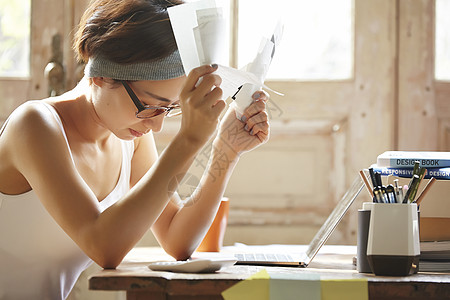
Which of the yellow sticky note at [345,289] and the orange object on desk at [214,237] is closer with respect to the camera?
the yellow sticky note at [345,289]

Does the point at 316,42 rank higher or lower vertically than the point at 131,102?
higher

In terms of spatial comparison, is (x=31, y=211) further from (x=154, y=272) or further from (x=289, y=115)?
(x=289, y=115)

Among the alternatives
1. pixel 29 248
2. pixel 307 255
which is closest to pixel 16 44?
pixel 29 248

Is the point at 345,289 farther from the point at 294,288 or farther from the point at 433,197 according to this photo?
the point at 433,197

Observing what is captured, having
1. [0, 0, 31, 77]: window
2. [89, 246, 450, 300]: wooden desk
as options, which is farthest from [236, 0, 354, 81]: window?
[89, 246, 450, 300]: wooden desk

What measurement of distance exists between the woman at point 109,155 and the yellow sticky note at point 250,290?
0.24 metres

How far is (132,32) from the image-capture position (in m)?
1.13

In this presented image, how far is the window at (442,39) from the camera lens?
2.32 m

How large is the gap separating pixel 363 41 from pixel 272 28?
1218mm

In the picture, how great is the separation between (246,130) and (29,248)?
53 cm

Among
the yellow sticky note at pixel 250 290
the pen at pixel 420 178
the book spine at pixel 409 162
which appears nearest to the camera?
the yellow sticky note at pixel 250 290

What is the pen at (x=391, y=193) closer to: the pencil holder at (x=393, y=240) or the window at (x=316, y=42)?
the pencil holder at (x=393, y=240)

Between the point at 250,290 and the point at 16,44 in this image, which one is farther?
the point at 16,44

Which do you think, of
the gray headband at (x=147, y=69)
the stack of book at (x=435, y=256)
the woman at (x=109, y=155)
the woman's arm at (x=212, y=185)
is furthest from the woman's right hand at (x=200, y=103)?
the stack of book at (x=435, y=256)
